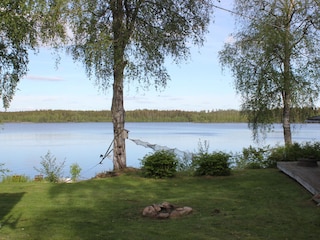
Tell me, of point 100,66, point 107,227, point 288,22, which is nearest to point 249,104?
point 288,22

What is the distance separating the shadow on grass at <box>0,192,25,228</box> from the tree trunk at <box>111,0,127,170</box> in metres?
3.61

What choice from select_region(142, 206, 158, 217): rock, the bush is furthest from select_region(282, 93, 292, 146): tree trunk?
select_region(142, 206, 158, 217): rock

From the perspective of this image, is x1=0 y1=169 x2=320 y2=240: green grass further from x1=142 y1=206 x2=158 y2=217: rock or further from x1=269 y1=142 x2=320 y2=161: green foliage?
x1=269 y1=142 x2=320 y2=161: green foliage

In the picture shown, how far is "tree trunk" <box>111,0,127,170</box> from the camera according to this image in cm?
1130

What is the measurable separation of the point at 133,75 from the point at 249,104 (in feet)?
15.3

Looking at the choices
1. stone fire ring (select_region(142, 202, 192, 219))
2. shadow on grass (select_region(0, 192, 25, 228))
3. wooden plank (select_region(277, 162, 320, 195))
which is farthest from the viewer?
wooden plank (select_region(277, 162, 320, 195))

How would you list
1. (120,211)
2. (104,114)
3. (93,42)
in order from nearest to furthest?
(120,211) < (93,42) < (104,114)

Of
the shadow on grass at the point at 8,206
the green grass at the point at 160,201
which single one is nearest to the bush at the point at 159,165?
the green grass at the point at 160,201

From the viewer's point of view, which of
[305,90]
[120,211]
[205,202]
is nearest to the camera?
[120,211]

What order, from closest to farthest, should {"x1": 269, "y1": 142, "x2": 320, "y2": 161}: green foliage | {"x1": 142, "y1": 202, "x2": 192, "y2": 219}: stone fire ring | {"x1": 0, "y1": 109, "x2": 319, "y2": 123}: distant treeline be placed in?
{"x1": 142, "y1": 202, "x2": 192, "y2": 219}: stone fire ring < {"x1": 269, "y1": 142, "x2": 320, "y2": 161}: green foliage < {"x1": 0, "y1": 109, "x2": 319, "y2": 123}: distant treeline

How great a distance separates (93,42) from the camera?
438 inches

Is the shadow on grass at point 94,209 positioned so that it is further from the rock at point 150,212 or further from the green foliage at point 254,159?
the green foliage at point 254,159

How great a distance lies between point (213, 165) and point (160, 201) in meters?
3.22

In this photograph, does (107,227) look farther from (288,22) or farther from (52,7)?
(288,22)
